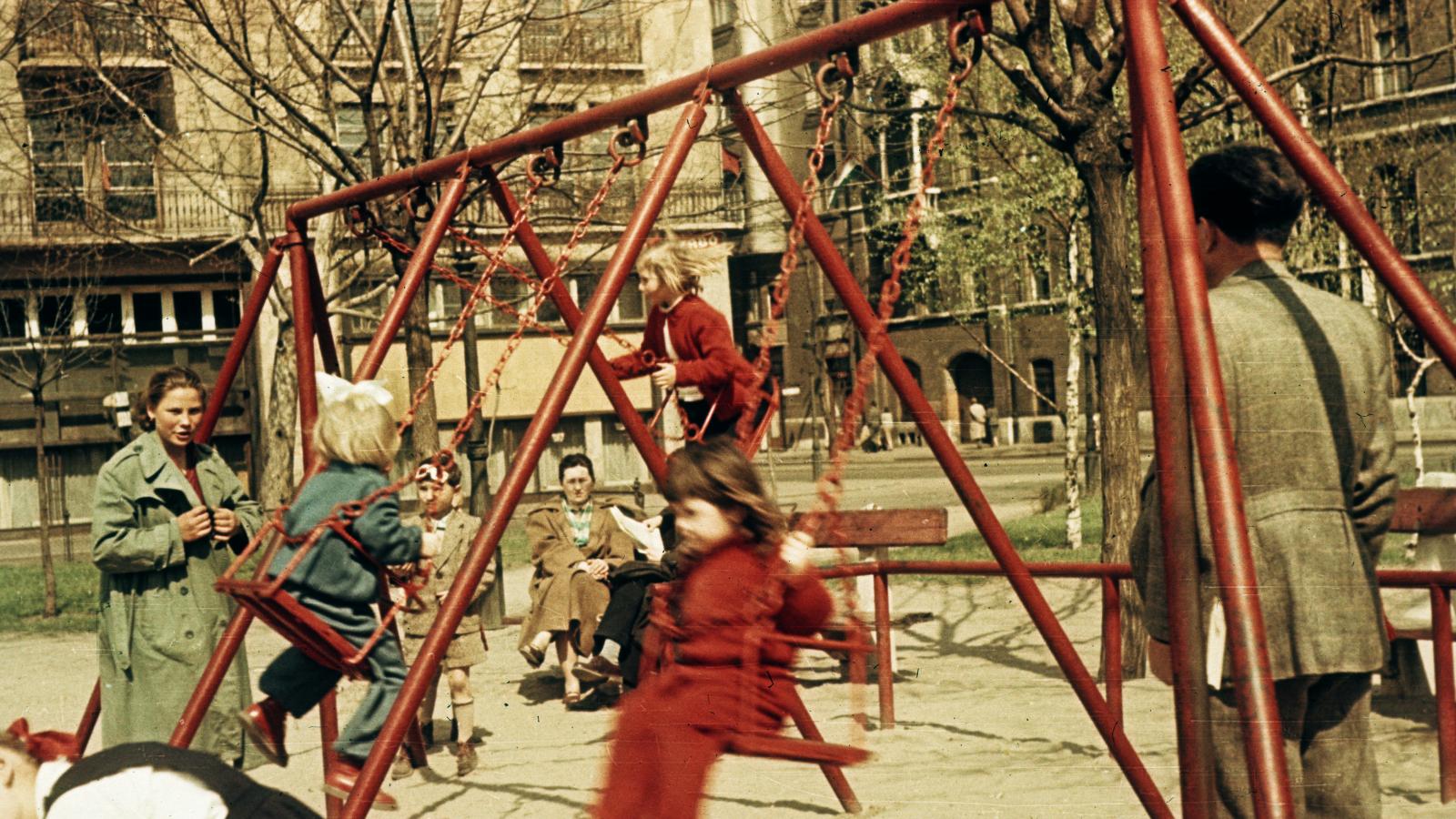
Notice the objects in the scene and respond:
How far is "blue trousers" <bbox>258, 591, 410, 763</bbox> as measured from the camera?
12.9ft

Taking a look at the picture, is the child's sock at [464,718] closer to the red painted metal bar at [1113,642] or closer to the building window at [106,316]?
the red painted metal bar at [1113,642]

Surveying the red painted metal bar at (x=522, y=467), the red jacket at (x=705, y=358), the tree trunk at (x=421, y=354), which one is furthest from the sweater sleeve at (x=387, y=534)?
the tree trunk at (x=421, y=354)

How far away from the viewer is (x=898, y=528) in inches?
292

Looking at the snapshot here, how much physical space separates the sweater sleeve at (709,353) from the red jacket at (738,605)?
157cm

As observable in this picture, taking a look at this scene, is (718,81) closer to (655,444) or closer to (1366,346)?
(655,444)

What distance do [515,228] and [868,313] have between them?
3.64 ft

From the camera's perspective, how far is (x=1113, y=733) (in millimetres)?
3980

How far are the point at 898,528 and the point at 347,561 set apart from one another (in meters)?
3.96

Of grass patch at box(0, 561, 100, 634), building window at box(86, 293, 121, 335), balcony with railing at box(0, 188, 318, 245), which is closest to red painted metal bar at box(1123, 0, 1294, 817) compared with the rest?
grass patch at box(0, 561, 100, 634)

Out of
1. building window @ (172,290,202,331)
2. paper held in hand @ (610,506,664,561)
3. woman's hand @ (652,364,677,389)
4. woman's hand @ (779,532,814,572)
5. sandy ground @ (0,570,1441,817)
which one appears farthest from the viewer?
building window @ (172,290,202,331)

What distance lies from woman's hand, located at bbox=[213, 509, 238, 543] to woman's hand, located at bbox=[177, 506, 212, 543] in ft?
0.09

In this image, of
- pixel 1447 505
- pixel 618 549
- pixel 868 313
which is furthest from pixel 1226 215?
pixel 618 549

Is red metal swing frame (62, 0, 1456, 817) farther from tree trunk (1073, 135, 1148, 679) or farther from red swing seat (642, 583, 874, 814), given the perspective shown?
tree trunk (1073, 135, 1148, 679)

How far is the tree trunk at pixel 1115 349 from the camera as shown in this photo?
700cm
